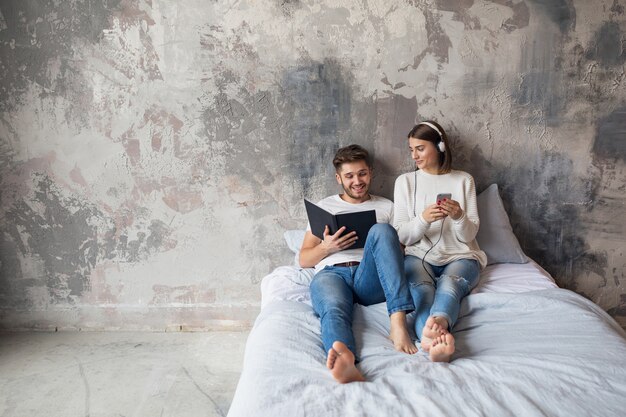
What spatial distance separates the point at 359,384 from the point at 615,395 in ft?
2.48

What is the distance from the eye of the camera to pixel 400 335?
6.14 ft

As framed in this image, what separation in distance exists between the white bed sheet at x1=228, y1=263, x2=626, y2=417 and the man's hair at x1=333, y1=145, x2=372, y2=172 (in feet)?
2.54

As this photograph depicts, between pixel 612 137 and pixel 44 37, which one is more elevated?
pixel 44 37

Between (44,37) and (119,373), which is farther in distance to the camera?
(44,37)

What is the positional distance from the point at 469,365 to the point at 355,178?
3.81ft

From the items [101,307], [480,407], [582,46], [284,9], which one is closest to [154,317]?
[101,307]

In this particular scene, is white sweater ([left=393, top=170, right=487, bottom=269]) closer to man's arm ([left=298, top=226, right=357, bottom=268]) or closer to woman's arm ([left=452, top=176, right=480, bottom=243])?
woman's arm ([left=452, top=176, right=480, bottom=243])

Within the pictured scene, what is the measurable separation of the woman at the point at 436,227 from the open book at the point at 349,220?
0.25 m

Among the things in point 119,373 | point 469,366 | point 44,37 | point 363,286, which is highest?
point 44,37

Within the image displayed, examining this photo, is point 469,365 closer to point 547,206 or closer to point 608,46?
point 547,206

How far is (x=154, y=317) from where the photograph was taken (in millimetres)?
2996

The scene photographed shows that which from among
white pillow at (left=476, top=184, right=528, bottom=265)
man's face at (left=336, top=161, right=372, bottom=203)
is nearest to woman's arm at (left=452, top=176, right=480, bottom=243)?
white pillow at (left=476, top=184, right=528, bottom=265)

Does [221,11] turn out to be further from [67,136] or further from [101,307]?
[101,307]

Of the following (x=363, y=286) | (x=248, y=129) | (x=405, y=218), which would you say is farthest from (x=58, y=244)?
(x=405, y=218)
